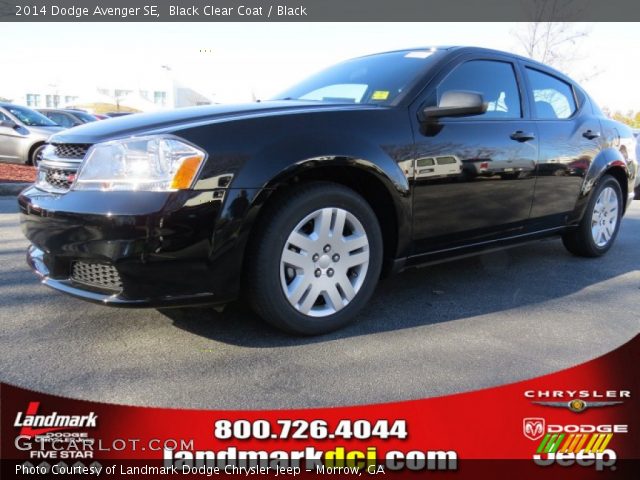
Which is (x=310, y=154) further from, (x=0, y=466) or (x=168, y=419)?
(x=0, y=466)

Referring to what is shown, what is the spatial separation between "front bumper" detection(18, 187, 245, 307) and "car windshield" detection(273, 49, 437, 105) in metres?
1.31

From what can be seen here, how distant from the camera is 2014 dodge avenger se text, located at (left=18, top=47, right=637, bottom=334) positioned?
2.22m

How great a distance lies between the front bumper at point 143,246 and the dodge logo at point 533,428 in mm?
1319

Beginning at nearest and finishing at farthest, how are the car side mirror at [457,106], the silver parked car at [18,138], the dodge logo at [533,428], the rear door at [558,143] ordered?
the dodge logo at [533,428] < the car side mirror at [457,106] < the rear door at [558,143] < the silver parked car at [18,138]

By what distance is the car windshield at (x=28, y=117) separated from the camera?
10.7m

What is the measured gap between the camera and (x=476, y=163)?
3109 millimetres

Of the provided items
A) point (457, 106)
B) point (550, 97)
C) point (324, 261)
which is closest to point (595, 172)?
point (550, 97)

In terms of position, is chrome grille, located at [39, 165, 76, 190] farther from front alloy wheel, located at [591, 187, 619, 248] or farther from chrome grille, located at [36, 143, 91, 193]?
front alloy wheel, located at [591, 187, 619, 248]

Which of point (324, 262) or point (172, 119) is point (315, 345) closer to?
point (324, 262)

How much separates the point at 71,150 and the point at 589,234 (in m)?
3.90

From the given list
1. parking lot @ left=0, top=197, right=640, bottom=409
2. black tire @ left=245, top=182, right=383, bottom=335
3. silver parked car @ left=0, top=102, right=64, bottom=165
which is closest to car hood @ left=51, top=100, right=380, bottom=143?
black tire @ left=245, top=182, right=383, bottom=335

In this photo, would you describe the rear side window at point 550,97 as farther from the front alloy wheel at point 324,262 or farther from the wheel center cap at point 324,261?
the wheel center cap at point 324,261

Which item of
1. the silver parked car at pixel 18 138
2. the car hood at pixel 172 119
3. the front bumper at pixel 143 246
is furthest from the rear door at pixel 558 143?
the silver parked car at pixel 18 138

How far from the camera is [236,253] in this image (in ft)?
7.63
